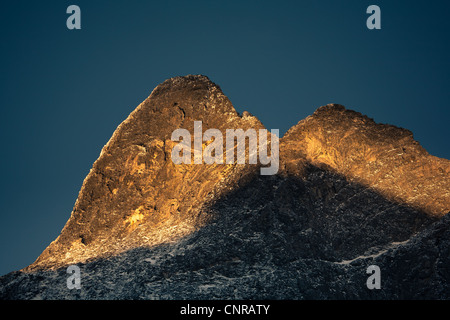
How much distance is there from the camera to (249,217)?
4021 inches

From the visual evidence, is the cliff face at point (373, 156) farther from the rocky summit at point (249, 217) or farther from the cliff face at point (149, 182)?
the cliff face at point (149, 182)

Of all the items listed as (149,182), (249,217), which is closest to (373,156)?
(249,217)

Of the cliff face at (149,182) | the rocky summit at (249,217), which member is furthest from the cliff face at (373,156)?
the cliff face at (149,182)

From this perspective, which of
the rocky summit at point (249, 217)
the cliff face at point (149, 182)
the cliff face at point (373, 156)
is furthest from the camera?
the cliff face at point (149, 182)

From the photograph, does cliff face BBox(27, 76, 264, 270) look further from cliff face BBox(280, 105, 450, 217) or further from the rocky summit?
cliff face BBox(280, 105, 450, 217)

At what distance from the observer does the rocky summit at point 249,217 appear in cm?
9531

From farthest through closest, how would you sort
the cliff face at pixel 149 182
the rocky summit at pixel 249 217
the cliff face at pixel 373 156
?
the cliff face at pixel 149 182, the cliff face at pixel 373 156, the rocky summit at pixel 249 217

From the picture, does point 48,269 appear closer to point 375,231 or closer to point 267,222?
point 267,222

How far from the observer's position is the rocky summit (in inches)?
3752

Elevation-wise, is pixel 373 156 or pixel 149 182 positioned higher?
pixel 373 156

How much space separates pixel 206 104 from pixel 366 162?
21.0m

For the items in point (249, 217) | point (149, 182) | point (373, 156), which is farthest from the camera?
point (149, 182)

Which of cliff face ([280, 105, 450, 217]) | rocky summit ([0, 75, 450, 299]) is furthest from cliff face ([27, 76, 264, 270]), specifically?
cliff face ([280, 105, 450, 217])

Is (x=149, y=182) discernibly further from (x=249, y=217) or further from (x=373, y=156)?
(x=373, y=156)
